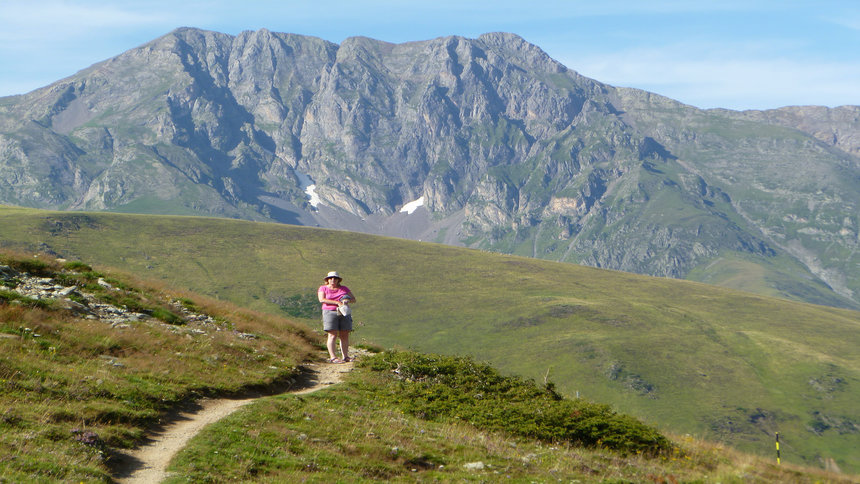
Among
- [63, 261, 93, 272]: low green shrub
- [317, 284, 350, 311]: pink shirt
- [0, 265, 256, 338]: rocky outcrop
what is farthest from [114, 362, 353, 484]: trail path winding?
[63, 261, 93, 272]: low green shrub

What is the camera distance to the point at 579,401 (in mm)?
28844

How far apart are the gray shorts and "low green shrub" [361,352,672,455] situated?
205 centimetres

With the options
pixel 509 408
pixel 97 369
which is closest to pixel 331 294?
pixel 509 408

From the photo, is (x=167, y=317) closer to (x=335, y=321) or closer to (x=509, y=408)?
(x=335, y=321)

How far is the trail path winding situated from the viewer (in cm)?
1526

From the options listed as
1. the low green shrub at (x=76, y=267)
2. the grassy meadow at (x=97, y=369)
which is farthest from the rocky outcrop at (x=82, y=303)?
the low green shrub at (x=76, y=267)

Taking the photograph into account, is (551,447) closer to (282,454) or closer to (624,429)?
(624,429)

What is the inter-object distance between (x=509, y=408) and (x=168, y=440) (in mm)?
13140

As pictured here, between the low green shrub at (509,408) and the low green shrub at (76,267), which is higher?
the low green shrub at (76,267)

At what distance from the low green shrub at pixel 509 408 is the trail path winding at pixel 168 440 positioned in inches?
169

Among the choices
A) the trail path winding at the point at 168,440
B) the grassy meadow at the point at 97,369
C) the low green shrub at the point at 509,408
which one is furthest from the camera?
the low green shrub at the point at 509,408

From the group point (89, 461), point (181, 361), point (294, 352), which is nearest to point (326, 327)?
point (294, 352)

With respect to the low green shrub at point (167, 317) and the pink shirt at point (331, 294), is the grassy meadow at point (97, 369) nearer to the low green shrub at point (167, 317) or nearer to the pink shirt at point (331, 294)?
the low green shrub at point (167, 317)

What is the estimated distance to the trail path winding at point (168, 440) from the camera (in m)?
15.3
